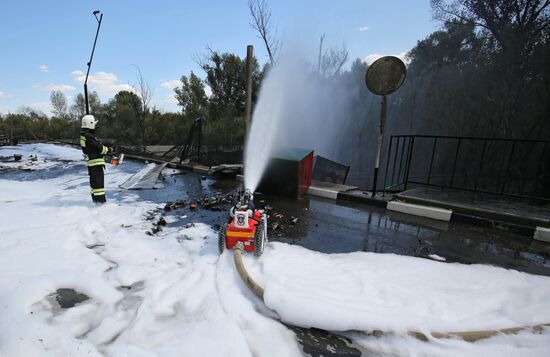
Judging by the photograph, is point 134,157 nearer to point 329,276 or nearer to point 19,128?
point 329,276

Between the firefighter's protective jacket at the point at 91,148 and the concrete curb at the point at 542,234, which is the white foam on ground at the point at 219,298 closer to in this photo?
the firefighter's protective jacket at the point at 91,148

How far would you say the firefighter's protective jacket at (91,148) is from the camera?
6.08 metres

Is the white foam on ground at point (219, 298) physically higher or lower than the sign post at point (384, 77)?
lower

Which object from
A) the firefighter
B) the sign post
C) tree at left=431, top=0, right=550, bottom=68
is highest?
tree at left=431, top=0, right=550, bottom=68

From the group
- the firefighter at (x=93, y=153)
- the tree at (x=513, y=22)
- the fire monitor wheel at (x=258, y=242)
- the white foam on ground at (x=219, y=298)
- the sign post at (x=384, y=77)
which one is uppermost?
the tree at (x=513, y=22)

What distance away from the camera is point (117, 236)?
469 cm

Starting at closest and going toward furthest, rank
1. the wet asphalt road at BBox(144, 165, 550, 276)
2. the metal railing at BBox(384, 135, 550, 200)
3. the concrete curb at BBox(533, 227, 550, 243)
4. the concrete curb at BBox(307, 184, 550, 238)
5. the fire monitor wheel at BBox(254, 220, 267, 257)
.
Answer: the fire monitor wheel at BBox(254, 220, 267, 257) < the wet asphalt road at BBox(144, 165, 550, 276) < the concrete curb at BBox(533, 227, 550, 243) < the concrete curb at BBox(307, 184, 550, 238) < the metal railing at BBox(384, 135, 550, 200)

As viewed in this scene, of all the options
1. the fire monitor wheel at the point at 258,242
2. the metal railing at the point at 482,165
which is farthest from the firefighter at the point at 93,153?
the metal railing at the point at 482,165

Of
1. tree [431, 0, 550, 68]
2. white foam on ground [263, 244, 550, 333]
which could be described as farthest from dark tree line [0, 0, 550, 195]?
→ white foam on ground [263, 244, 550, 333]

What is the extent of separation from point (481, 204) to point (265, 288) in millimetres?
6152

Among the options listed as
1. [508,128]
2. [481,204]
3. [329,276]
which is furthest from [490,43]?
[329,276]

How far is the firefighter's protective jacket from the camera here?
608 cm

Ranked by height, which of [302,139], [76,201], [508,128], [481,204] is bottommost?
[76,201]

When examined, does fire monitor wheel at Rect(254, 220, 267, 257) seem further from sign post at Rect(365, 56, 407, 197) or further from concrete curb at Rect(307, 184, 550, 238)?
sign post at Rect(365, 56, 407, 197)
